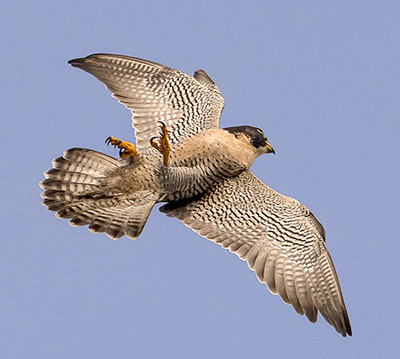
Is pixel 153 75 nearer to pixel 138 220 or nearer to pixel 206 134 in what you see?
pixel 206 134

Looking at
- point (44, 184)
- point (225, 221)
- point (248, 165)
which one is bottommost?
point (44, 184)

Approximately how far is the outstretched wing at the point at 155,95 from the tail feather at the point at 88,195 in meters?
1.24

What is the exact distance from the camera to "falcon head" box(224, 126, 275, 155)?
11492mm

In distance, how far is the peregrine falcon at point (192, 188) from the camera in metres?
10.3

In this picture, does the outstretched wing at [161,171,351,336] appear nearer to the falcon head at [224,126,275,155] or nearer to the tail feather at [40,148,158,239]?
the falcon head at [224,126,275,155]

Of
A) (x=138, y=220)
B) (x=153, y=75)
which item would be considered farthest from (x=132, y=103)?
(x=138, y=220)

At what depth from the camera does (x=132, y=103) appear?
1163 cm

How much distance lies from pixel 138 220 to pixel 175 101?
6.86ft

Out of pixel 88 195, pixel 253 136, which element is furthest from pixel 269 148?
pixel 88 195

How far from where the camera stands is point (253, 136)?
11539 millimetres

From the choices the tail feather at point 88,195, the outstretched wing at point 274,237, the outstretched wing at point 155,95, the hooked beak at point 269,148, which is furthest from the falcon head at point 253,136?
the tail feather at point 88,195

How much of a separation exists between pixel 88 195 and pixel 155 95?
201 cm

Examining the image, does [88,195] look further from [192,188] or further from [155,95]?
[155,95]

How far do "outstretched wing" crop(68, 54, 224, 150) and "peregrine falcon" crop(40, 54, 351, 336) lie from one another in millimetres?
13
